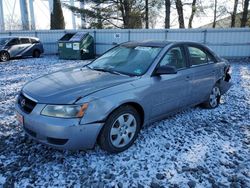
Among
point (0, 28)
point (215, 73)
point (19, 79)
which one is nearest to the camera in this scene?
point (215, 73)

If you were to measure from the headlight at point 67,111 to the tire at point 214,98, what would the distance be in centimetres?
313

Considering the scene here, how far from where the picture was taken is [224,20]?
24.8 metres

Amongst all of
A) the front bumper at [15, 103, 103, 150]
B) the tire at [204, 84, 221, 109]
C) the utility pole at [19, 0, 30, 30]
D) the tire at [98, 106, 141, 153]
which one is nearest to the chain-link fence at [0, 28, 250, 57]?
the tire at [204, 84, 221, 109]

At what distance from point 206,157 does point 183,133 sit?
757mm

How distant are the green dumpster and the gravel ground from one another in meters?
10.1

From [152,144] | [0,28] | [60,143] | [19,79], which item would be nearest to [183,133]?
[152,144]

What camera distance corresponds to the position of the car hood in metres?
3.01

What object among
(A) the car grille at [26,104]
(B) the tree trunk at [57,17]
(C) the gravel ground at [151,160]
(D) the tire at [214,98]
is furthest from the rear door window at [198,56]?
(B) the tree trunk at [57,17]

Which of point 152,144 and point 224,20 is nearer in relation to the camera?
point 152,144

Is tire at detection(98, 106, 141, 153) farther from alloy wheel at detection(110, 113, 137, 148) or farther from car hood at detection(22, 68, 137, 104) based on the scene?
car hood at detection(22, 68, 137, 104)

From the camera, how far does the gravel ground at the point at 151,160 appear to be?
2.91m

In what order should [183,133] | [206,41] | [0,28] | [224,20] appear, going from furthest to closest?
[0,28] → [224,20] → [206,41] → [183,133]

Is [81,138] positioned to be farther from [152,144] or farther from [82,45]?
[82,45]

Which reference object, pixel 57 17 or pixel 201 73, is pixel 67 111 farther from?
pixel 57 17
